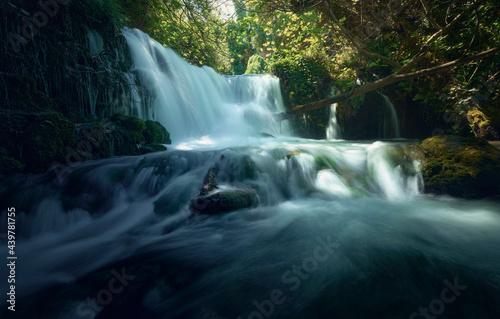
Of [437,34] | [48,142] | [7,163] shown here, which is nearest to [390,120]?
[437,34]

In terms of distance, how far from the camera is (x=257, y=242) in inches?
119

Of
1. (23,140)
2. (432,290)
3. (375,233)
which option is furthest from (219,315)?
(23,140)

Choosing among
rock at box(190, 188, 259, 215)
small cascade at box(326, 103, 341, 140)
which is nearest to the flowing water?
rock at box(190, 188, 259, 215)

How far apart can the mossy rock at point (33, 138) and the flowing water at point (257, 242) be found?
0.34 m

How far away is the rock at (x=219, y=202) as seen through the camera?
11.9ft

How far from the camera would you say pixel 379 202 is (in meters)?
4.24

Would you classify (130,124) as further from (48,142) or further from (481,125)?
(481,125)

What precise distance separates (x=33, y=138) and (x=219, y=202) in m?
3.64

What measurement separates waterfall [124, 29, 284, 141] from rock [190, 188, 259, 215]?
559 centimetres

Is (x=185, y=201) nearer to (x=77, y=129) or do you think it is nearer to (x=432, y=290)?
(x=77, y=129)

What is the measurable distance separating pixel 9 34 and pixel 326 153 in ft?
24.4

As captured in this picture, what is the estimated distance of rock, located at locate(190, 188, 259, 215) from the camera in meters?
3.64

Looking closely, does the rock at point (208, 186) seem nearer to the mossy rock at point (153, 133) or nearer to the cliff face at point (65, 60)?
the mossy rock at point (153, 133)

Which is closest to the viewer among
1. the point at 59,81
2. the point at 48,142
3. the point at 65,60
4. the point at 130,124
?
the point at 48,142
